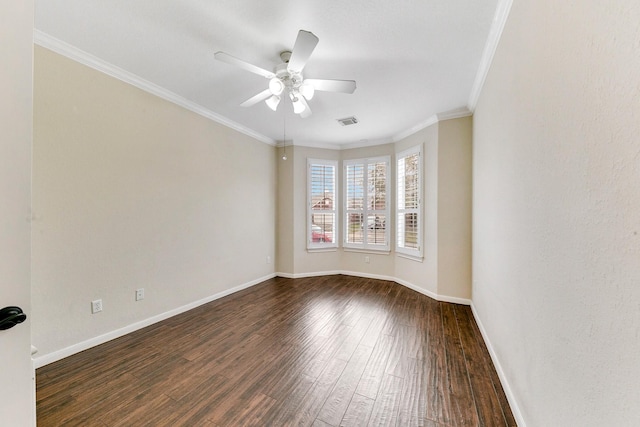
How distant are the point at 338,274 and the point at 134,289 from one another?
11.1 ft

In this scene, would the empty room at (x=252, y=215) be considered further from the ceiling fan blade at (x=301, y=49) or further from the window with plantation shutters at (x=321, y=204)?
the window with plantation shutters at (x=321, y=204)

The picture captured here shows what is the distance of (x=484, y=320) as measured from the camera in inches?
98.1

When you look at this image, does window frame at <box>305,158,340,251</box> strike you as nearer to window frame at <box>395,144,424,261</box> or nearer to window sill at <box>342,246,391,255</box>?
window sill at <box>342,246,391,255</box>

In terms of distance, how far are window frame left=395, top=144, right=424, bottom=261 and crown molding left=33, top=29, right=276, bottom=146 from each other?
2864mm

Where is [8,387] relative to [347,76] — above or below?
below

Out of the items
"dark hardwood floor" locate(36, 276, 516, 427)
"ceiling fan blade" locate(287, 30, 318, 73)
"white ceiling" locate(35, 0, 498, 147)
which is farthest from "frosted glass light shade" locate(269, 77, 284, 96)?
"dark hardwood floor" locate(36, 276, 516, 427)

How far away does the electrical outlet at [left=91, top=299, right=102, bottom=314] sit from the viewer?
2.30 m

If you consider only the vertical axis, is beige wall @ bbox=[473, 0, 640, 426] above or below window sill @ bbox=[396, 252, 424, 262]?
above

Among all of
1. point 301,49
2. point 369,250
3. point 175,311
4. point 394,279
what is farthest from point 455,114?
point 175,311

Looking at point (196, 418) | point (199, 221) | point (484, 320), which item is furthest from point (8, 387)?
point (484, 320)

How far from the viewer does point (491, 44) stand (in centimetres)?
196

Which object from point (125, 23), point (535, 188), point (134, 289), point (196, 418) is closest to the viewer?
point (535, 188)

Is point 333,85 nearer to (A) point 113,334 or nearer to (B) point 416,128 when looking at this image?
(B) point 416,128

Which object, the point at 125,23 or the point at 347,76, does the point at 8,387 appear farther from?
the point at 347,76
